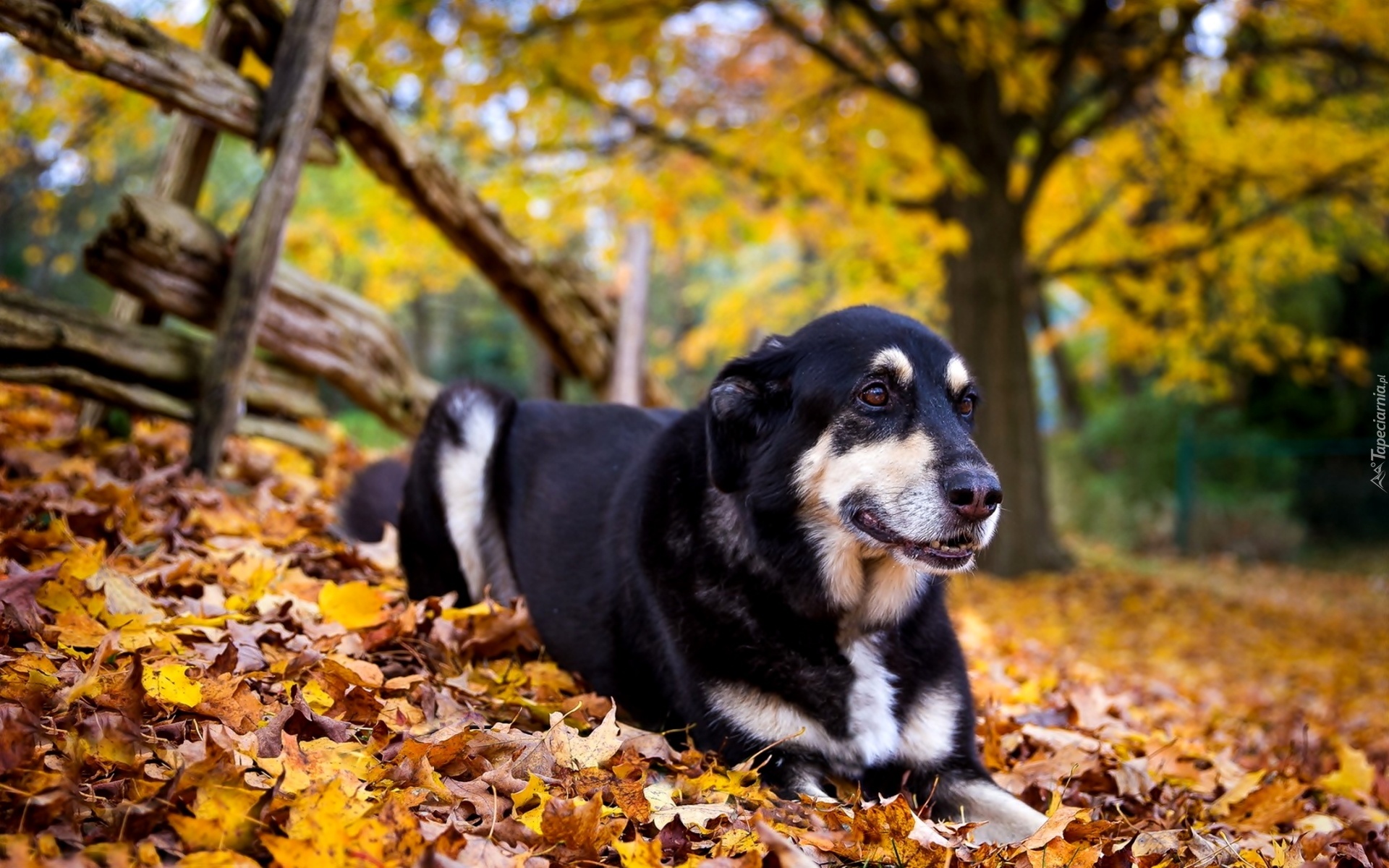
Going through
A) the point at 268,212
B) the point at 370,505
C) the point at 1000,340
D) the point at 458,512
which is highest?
the point at 1000,340

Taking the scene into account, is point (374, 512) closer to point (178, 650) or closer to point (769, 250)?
point (178, 650)

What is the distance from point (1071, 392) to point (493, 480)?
2321 centimetres

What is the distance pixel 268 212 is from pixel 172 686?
3.09 meters

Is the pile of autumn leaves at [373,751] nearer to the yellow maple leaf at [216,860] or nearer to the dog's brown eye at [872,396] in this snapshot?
the yellow maple leaf at [216,860]

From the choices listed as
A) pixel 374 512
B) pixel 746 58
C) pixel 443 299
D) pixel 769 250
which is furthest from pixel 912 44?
pixel 769 250

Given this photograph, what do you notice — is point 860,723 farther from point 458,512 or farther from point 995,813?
point 458,512

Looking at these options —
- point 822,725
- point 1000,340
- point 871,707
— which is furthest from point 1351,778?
point 1000,340

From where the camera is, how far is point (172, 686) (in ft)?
8.05

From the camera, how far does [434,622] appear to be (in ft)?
11.6

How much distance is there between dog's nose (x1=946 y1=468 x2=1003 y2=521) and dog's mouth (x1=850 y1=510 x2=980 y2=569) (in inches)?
3.9

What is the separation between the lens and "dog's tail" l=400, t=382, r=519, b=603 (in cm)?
423

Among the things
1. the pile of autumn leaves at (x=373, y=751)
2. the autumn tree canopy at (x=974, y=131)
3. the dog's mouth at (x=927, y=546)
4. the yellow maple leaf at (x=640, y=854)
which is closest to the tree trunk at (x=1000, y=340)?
the autumn tree canopy at (x=974, y=131)

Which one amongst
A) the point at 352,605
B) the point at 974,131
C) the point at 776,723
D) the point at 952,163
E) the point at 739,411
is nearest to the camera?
the point at 776,723

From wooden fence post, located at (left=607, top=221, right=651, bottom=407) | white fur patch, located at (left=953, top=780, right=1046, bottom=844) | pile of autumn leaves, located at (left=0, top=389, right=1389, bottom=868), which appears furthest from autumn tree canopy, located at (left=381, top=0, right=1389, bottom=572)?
white fur patch, located at (left=953, top=780, right=1046, bottom=844)
